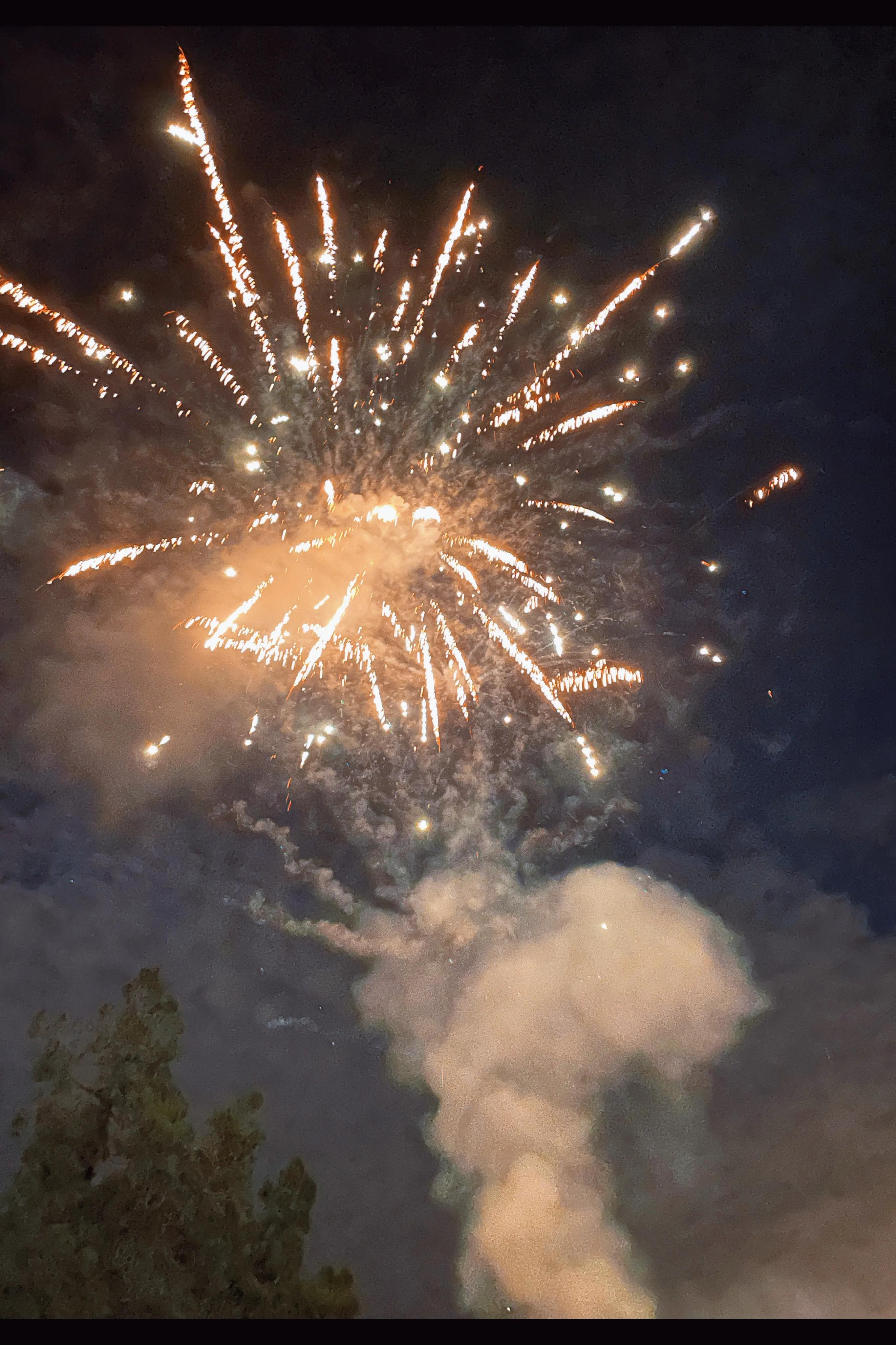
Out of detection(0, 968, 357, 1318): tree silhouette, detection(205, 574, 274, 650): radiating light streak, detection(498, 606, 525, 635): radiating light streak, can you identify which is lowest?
detection(0, 968, 357, 1318): tree silhouette

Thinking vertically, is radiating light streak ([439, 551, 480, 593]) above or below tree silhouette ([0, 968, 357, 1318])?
above

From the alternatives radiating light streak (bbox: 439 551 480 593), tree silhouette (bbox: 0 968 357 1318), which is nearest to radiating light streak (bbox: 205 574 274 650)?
radiating light streak (bbox: 439 551 480 593)

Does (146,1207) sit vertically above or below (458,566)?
below

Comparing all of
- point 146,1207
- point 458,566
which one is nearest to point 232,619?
point 458,566

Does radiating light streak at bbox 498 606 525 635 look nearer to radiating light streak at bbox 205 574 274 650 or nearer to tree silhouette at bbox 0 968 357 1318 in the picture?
radiating light streak at bbox 205 574 274 650

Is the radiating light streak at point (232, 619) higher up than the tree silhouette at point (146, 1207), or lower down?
higher up

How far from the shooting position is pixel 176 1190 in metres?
12.0

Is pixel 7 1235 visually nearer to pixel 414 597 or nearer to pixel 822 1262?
pixel 414 597

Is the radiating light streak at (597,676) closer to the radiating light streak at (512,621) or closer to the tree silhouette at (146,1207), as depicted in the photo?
the radiating light streak at (512,621)

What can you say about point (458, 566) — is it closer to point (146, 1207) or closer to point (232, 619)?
point (232, 619)

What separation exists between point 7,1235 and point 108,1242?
1.67 metres

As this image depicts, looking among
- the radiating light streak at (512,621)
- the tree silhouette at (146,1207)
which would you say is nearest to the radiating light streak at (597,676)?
the radiating light streak at (512,621)

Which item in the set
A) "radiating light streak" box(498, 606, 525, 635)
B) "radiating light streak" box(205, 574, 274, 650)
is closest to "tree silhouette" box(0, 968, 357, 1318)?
"radiating light streak" box(205, 574, 274, 650)
